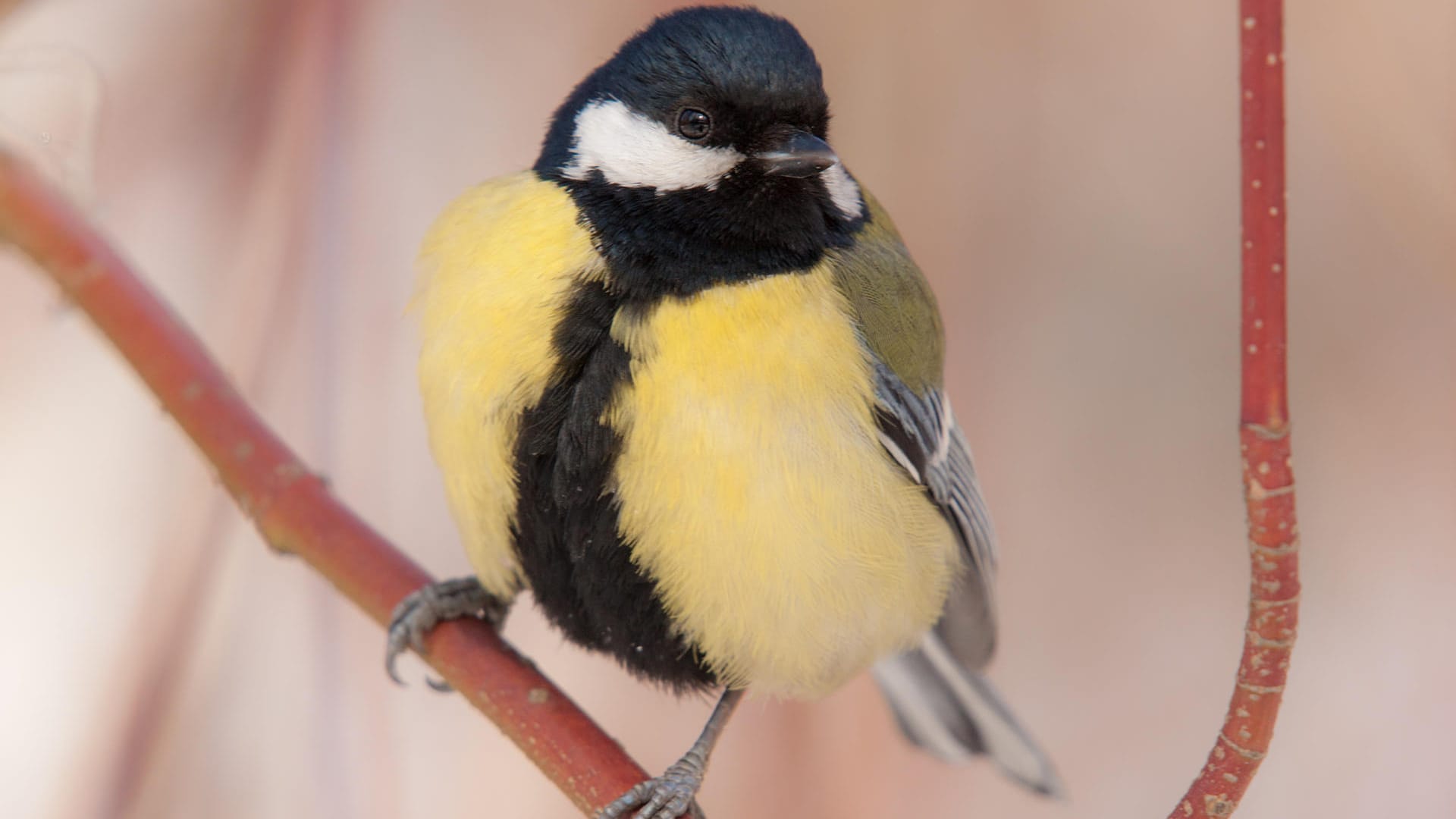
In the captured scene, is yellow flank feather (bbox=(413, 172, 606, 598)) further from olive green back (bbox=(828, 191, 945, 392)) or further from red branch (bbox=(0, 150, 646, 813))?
olive green back (bbox=(828, 191, 945, 392))

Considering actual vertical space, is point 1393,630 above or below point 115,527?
below

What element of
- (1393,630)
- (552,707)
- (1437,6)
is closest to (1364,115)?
(1437,6)

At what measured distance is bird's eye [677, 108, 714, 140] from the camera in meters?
1.04

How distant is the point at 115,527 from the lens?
1.43 m

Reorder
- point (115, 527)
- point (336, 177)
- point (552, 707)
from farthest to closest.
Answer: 1. point (336, 177)
2. point (115, 527)
3. point (552, 707)

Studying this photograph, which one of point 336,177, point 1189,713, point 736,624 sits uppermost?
point 336,177

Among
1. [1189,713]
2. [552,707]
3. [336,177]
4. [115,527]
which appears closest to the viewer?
[552,707]

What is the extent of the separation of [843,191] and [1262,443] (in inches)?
22.9

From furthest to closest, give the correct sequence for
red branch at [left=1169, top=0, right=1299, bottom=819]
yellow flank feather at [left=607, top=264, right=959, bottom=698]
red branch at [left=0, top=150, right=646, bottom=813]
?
1. red branch at [left=0, top=150, right=646, bottom=813]
2. yellow flank feather at [left=607, top=264, right=959, bottom=698]
3. red branch at [left=1169, top=0, right=1299, bottom=819]

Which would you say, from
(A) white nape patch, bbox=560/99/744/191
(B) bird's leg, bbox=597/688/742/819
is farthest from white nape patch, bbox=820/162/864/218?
(B) bird's leg, bbox=597/688/742/819

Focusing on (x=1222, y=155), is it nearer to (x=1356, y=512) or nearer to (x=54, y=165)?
(x=1356, y=512)

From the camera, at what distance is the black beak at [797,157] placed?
989 millimetres

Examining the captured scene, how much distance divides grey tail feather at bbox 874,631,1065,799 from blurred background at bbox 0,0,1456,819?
0.29ft

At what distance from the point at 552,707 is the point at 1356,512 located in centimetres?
118
